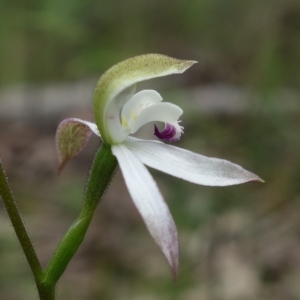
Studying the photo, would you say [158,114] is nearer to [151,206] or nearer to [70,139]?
[70,139]

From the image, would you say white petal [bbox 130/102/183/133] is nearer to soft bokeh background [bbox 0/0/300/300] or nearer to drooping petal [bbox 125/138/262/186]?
drooping petal [bbox 125/138/262/186]

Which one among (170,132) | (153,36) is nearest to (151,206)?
(170,132)

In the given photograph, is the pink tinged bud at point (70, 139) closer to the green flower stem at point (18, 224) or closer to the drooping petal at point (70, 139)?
the drooping petal at point (70, 139)

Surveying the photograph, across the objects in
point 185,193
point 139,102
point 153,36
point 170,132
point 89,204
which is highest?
point 139,102

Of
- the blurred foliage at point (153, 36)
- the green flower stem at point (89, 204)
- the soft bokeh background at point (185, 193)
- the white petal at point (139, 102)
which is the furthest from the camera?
the blurred foliage at point (153, 36)

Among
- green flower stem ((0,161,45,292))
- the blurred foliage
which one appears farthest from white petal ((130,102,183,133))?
the blurred foliage

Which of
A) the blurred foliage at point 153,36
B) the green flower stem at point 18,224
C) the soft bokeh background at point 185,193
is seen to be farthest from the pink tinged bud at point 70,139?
the blurred foliage at point 153,36
